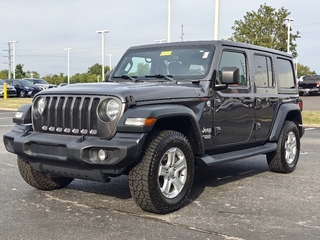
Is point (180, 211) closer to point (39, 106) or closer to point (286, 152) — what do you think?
point (39, 106)

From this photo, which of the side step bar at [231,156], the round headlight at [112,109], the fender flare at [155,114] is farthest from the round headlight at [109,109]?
the side step bar at [231,156]

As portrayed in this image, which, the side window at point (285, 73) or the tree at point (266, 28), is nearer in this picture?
the side window at point (285, 73)

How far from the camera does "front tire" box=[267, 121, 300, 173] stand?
23.0 feet

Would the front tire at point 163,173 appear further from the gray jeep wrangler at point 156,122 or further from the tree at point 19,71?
the tree at point 19,71

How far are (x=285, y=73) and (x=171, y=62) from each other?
2.39 m

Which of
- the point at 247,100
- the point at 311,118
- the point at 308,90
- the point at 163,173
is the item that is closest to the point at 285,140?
the point at 247,100

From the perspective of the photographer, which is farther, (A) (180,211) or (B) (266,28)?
(B) (266,28)

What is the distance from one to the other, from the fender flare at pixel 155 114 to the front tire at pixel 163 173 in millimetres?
211

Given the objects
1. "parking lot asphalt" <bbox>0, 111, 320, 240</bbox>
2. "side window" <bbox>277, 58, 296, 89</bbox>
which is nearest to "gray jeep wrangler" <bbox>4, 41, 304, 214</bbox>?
"parking lot asphalt" <bbox>0, 111, 320, 240</bbox>

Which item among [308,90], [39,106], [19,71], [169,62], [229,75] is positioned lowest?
[308,90]

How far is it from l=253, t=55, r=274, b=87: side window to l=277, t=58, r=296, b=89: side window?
33 centimetres

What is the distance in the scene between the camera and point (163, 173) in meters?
4.84

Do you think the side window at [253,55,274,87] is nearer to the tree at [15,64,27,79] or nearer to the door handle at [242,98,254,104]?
the door handle at [242,98,254,104]

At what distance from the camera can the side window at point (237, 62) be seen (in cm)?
610
